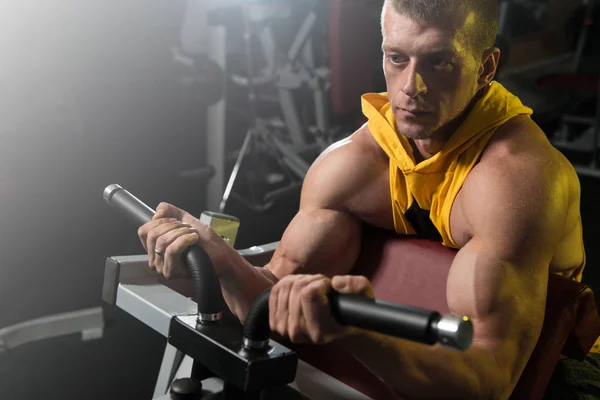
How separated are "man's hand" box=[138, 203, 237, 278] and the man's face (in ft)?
1.11

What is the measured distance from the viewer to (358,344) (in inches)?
34.5

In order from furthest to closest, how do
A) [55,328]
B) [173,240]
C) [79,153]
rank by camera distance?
[79,153], [55,328], [173,240]

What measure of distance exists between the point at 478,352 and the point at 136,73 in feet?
7.26

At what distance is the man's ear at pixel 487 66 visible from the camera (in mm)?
1166

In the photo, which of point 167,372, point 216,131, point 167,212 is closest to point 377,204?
point 167,212

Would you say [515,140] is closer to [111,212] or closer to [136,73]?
[136,73]

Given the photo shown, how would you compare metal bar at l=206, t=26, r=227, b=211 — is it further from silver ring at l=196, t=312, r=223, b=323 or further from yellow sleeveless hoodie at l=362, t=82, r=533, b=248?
silver ring at l=196, t=312, r=223, b=323

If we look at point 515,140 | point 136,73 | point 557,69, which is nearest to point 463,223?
point 515,140

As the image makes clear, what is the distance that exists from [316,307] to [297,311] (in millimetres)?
28

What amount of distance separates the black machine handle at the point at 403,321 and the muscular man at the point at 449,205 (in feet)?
0.35

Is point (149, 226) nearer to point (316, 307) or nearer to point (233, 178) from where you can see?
point (316, 307)

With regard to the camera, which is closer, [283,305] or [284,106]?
[283,305]

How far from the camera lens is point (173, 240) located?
1020 millimetres

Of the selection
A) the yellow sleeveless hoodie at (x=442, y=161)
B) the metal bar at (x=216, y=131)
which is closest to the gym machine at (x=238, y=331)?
the yellow sleeveless hoodie at (x=442, y=161)
